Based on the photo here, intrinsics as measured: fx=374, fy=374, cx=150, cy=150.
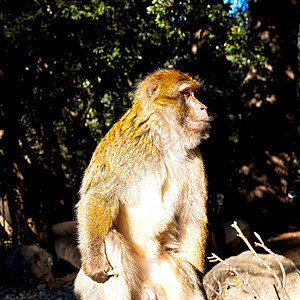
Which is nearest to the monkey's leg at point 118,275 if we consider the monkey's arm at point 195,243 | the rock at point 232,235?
the monkey's arm at point 195,243

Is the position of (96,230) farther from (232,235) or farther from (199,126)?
(232,235)

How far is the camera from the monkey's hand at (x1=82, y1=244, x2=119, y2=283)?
2107 mm

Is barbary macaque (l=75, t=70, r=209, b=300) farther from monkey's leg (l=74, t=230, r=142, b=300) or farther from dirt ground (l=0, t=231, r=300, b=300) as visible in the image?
dirt ground (l=0, t=231, r=300, b=300)

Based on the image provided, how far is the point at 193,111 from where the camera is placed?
8.12 ft

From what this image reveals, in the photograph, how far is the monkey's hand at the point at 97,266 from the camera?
2107 mm

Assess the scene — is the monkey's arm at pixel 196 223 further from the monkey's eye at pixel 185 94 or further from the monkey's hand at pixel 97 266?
the monkey's hand at pixel 97 266

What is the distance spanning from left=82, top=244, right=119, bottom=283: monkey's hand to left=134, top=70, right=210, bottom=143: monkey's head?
0.92 metres

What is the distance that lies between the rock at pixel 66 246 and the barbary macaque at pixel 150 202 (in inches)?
132

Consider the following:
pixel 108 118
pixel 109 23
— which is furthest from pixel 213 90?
pixel 108 118

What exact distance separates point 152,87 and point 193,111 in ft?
1.09

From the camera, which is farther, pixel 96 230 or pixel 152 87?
pixel 152 87

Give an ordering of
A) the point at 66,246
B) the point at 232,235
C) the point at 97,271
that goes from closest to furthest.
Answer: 1. the point at 97,271
2. the point at 66,246
3. the point at 232,235

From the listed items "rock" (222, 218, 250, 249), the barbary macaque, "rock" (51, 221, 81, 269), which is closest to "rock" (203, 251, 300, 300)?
the barbary macaque

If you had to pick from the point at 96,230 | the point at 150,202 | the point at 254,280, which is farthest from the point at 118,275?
the point at 254,280
